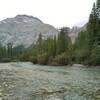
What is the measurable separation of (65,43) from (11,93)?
62474 millimetres

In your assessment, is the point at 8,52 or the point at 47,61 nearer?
the point at 47,61

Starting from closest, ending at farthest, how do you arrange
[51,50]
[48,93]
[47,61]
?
[48,93]
[47,61]
[51,50]

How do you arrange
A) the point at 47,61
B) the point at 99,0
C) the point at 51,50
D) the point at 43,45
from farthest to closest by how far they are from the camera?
the point at 43,45, the point at 51,50, the point at 47,61, the point at 99,0

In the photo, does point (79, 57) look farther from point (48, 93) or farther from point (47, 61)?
point (48, 93)

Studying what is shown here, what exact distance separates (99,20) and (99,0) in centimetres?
577

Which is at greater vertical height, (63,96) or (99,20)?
(99,20)

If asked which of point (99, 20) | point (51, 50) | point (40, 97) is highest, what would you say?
point (99, 20)

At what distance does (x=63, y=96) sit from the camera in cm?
1855

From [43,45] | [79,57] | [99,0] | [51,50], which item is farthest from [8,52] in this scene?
[99,0]

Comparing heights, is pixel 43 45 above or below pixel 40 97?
above

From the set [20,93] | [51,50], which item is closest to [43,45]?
[51,50]

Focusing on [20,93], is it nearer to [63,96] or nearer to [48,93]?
[48,93]

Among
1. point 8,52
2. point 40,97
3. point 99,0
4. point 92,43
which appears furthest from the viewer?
point 8,52

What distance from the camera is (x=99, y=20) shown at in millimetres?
62344
